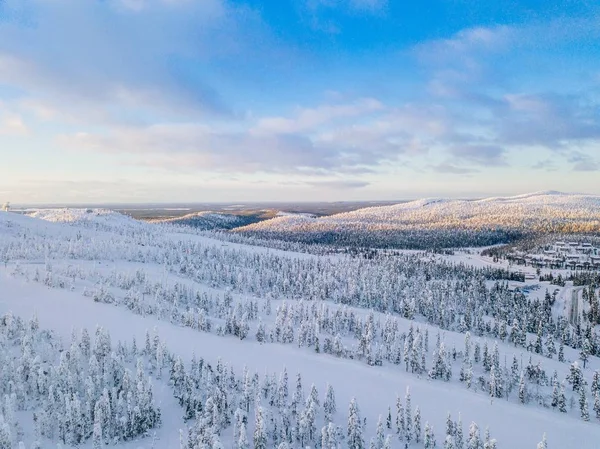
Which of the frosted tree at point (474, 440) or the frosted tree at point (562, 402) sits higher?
the frosted tree at point (474, 440)

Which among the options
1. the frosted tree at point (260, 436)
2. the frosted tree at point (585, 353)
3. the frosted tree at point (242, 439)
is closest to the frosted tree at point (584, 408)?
the frosted tree at point (585, 353)

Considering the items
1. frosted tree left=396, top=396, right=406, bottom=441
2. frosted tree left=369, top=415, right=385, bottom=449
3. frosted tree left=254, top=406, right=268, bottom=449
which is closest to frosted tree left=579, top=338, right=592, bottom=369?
frosted tree left=396, top=396, right=406, bottom=441

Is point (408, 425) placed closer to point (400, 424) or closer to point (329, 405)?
point (400, 424)

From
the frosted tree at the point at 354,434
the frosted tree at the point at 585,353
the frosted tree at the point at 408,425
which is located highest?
the frosted tree at the point at 354,434

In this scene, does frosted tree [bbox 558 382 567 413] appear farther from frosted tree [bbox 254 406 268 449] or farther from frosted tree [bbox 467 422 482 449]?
frosted tree [bbox 254 406 268 449]

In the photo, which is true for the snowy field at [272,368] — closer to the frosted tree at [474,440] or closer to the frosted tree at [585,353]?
the frosted tree at [474,440]

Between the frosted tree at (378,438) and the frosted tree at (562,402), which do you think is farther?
the frosted tree at (562,402)

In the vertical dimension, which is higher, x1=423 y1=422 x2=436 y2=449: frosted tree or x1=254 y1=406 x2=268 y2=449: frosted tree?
x1=254 y1=406 x2=268 y2=449: frosted tree

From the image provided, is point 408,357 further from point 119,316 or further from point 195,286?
point 195,286

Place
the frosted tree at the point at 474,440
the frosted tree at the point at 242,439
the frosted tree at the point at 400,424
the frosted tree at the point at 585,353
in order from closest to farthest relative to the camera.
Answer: the frosted tree at the point at 242,439, the frosted tree at the point at 474,440, the frosted tree at the point at 400,424, the frosted tree at the point at 585,353

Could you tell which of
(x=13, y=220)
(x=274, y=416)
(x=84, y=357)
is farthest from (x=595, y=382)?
(x=13, y=220)
